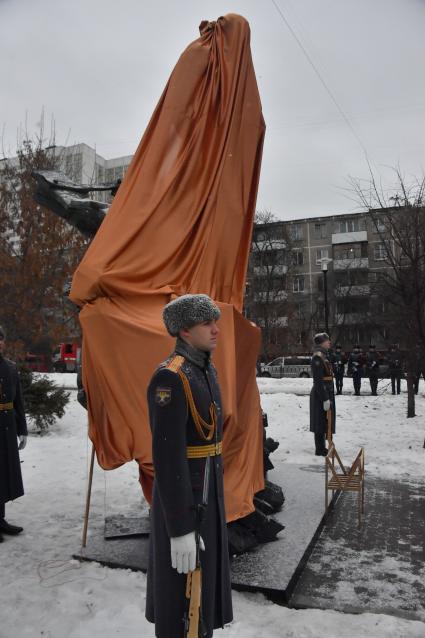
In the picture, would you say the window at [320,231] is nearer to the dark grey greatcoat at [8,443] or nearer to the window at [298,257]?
the window at [298,257]

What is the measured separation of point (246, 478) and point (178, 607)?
81.9 inches

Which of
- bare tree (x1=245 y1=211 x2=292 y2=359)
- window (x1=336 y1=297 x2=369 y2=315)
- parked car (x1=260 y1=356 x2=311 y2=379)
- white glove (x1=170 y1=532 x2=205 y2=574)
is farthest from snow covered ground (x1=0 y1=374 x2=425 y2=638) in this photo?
window (x1=336 y1=297 x2=369 y2=315)

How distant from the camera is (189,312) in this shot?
8.36 feet

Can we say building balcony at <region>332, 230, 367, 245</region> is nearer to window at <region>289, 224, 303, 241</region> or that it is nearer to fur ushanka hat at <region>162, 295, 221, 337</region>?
window at <region>289, 224, 303, 241</region>

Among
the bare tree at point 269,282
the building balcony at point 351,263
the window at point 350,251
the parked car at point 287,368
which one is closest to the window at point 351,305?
the building balcony at point 351,263

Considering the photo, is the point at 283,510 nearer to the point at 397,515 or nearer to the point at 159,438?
the point at 397,515

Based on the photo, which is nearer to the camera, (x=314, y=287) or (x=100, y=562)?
(x=100, y=562)

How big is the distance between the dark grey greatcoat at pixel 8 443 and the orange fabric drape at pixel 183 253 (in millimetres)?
1645

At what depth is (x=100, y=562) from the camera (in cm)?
448

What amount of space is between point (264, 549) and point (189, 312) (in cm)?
300

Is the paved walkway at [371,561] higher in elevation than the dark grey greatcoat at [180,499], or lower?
lower

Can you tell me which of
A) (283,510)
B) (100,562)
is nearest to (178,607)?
(100,562)

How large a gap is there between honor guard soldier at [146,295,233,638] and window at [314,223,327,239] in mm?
45558

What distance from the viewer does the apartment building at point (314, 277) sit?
112 feet
